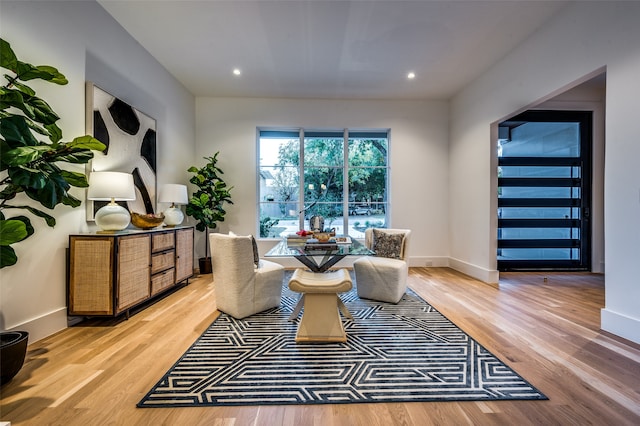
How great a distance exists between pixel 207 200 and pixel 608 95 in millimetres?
5098

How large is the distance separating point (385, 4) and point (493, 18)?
1.28 m

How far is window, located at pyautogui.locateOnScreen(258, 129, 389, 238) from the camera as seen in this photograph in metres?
5.65

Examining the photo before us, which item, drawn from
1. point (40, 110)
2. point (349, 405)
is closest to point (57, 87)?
point (40, 110)

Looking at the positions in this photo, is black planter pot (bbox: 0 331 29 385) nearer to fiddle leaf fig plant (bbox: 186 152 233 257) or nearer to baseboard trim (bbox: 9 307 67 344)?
baseboard trim (bbox: 9 307 67 344)

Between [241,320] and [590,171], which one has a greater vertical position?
[590,171]

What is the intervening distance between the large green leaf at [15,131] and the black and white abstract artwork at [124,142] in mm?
1171

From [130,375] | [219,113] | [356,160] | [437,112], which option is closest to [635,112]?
[437,112]

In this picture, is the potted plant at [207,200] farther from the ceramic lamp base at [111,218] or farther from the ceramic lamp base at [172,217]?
the ceramic lamp base at [111,218]

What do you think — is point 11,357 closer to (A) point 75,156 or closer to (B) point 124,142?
(A) point 75,156

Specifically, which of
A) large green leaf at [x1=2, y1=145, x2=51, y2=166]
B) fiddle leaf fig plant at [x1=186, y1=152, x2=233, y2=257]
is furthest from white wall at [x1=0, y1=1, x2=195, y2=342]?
fiddle leaf fig plant at [x1=186, y1=152, x2=233, y2=257]

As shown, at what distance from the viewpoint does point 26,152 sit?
1.67 meters

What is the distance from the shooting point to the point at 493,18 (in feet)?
10.5

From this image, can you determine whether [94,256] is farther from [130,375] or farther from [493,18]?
[493,18]

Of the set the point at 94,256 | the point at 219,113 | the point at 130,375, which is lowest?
the point at 130,375
